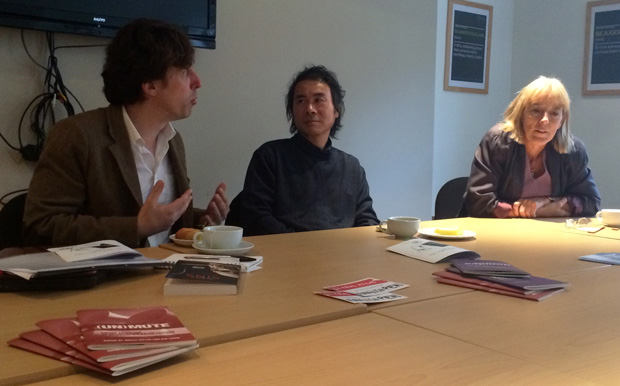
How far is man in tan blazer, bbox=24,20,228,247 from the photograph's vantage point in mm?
1640

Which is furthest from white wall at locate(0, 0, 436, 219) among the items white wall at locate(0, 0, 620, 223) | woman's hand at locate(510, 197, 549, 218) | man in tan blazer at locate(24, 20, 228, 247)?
woman's hand at locate(510, 197, 549, 218)

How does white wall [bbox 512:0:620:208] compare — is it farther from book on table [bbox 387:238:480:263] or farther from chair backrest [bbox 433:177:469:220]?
book on table [bbox 387:238:480:263]

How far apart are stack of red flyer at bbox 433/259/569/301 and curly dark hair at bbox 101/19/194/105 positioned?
1122 mm

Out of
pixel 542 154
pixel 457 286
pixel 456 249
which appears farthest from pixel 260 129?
pixel 457 286

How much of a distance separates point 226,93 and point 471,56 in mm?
2248

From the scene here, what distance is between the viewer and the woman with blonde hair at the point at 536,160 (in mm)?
2650

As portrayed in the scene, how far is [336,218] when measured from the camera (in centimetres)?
252

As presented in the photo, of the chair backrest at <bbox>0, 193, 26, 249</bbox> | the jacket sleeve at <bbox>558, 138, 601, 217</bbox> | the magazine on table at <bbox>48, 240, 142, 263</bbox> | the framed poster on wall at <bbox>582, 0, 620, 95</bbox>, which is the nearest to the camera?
the magazine on table at <bbox>48, 240, 142, 263</bbox>

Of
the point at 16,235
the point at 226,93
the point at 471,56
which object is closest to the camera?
the point at 16,235

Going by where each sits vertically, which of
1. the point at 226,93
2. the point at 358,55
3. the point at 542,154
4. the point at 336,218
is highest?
the point at 358,55

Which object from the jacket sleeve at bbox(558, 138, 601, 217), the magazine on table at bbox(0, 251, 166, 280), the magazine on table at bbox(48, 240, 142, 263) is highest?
the jacket sleeve at bbox(558, 138, 601, 217)

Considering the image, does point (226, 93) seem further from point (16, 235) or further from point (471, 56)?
point (471, 56)

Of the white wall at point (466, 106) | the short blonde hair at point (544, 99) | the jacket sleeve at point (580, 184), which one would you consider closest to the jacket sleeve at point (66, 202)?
the short blonde hair at point (544, 99)

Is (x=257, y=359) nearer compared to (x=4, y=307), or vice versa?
Answer: (x=257, y=359)
